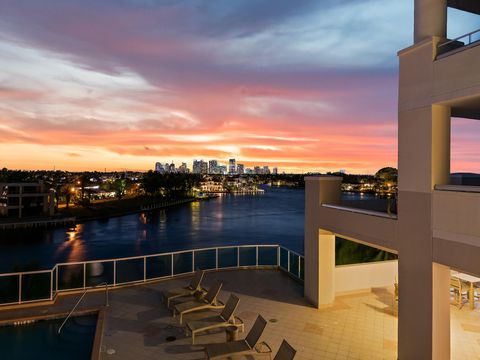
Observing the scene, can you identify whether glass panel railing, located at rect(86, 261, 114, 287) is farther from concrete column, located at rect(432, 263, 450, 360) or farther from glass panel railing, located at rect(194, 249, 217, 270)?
concrete column, located at rect(432, 263, 450, 360)

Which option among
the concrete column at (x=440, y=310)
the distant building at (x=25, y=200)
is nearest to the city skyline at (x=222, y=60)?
the concrete column at (x=440, y=310)

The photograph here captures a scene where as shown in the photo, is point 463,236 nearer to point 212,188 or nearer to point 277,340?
point 277,340

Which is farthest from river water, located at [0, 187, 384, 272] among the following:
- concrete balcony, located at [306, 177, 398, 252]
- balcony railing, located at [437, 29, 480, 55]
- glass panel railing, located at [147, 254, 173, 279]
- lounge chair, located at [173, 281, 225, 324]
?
balcony railing, located at [437, 29, 480, 55]

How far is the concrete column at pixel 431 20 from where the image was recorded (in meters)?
5.81

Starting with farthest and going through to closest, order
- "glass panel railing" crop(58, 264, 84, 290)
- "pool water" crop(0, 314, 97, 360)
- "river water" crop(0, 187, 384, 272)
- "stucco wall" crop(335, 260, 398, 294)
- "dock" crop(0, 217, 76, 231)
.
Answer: "dock" crop(0, 217, 76, 231)
"river water" crop(0, 187, 384, 272)
"glass panel railing" crop(58, 264, 84, 290)
"stucco wall" crop(335, 260, 398, 294)
"pool water" crop(0, 314, 97, 360)

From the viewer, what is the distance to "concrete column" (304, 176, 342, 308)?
8.77 metres

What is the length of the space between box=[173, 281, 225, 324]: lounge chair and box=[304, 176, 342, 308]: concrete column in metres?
2.72

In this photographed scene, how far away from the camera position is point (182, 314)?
7.66m

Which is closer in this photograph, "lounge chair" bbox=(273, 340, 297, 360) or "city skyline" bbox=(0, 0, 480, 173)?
"lounge chair" bbox=(273, 340, 297, 360)

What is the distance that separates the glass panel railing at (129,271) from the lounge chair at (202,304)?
954 inches

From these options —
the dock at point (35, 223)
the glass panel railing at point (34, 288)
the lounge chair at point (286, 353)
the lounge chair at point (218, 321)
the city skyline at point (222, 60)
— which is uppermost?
the city skyline at point (222, 60)

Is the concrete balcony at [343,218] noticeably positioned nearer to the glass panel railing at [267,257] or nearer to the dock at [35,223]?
the glass panel railing at [267,257]

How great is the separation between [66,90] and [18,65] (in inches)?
186

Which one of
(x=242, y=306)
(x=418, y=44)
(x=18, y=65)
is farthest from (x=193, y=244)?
(x=418, y=44)
